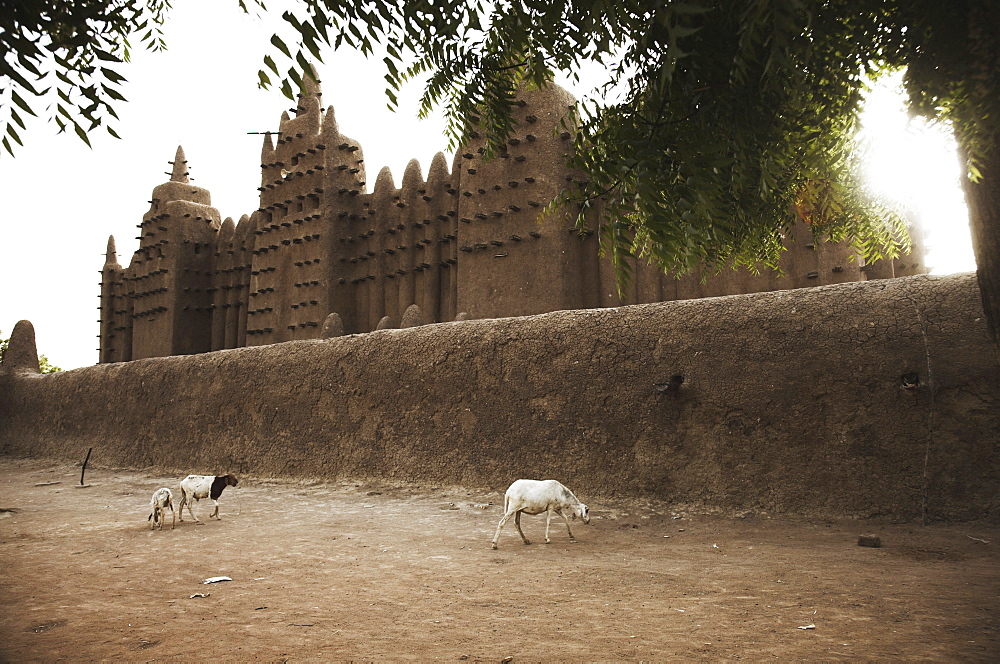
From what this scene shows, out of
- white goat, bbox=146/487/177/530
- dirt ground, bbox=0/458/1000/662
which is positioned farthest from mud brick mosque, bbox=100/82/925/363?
white goat, bbox=146/487/177/530

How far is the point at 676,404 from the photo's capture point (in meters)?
6.36

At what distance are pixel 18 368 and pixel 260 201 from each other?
21.1 ft

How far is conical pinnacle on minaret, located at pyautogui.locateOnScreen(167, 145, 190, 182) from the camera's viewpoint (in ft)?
66.9

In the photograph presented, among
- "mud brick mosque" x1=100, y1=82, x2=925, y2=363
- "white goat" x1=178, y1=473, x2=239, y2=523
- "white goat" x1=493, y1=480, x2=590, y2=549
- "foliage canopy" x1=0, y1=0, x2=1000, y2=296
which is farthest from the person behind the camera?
"mud brick mosque" x1=100, y1=82, x2=925, y2=363

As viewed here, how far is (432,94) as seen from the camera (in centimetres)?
340

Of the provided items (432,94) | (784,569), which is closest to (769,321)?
(784,569)

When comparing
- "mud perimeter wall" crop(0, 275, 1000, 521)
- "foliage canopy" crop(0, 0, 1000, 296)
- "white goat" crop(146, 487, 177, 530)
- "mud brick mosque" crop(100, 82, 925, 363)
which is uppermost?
"mud brick mosque" crop(100, 82, 925, 363)

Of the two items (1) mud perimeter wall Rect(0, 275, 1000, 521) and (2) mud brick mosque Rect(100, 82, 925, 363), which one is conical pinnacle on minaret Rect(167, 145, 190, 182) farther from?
(1) mud perimeter wall Rect(0, 275, 1000, 521)

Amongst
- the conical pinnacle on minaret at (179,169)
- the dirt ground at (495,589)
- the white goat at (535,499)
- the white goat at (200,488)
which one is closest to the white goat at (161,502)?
the dirt ground at (495,589)

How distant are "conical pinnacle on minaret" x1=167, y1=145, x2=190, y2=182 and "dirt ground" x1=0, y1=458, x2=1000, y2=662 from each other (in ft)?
52.5

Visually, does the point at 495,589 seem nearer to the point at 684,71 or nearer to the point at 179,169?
the point at 684,71

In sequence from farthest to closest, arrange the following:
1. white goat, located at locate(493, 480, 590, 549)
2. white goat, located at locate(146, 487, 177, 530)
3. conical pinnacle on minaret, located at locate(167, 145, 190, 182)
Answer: conical pinnacle on minaret, located at locate(167, 145, 190, 182) → white goat, located at locate(146, 487, 177, 530) → white goat, located at locate(493, 480, 590, 549)

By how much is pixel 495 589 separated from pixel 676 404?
3.08m

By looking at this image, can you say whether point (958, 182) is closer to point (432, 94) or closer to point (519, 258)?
point (432, 94)
